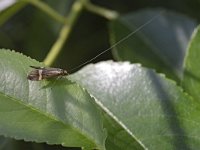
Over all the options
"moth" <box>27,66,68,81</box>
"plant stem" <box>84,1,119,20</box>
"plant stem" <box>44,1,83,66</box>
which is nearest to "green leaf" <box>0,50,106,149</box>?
"moth" <box>27,66,68,81</box>

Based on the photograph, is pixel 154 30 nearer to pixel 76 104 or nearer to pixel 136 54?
pixel 136 54

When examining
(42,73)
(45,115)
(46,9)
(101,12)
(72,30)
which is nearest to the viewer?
(45,115)

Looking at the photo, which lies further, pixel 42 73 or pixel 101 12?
pixel 101 12

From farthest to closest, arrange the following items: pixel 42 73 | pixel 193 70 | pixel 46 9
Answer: pixel 46 9, pixel 193 70, pixel 42 73

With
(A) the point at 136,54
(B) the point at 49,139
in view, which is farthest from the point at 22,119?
(A) the point at 136,54

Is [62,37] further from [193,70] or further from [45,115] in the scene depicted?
[45,115]

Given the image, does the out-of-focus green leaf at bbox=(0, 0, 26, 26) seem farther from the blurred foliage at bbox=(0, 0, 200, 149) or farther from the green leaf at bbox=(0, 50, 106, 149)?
the green leaf at bbox=(0, 50, 106, 149)

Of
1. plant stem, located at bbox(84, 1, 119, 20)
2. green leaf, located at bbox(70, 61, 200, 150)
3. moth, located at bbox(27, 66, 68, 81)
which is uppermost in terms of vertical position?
plant stem, located at bbox(84, 1, 119, 20)

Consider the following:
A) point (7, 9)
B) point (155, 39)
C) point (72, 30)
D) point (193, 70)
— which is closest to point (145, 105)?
point (193, 70)
